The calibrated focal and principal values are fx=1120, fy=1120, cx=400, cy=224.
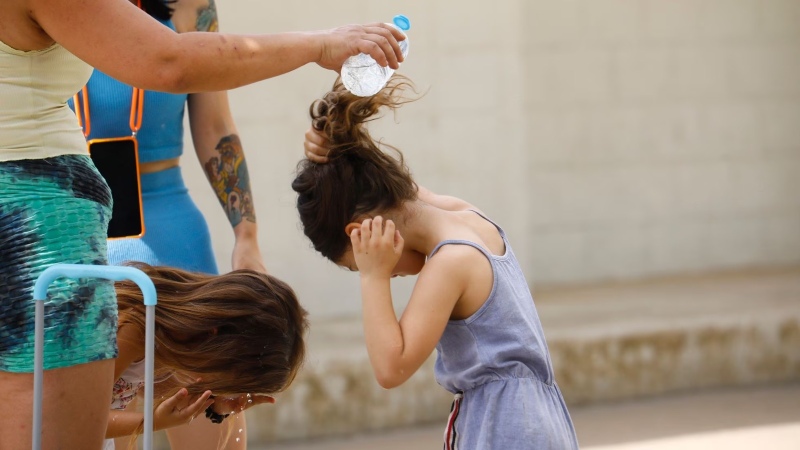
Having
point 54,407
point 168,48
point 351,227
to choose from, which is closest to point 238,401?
point 351,227

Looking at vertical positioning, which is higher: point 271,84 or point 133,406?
point 271,84

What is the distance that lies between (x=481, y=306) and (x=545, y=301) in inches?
145

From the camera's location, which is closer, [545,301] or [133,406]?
[133,406]

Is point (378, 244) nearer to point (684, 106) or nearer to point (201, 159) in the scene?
point (201, 159)

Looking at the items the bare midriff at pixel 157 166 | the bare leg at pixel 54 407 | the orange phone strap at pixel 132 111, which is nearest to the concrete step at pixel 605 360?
the bare midriff at pixel 157 166

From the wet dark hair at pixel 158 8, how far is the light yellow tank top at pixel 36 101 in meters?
0.79

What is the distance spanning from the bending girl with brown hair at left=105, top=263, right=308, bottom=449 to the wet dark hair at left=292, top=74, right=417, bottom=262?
0.59ft

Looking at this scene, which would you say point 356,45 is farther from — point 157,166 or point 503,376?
point 157,166

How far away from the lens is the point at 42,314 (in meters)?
1.54

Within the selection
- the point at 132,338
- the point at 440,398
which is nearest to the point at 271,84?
the point at 440,398

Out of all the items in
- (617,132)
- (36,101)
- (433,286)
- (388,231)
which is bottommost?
(433,286)

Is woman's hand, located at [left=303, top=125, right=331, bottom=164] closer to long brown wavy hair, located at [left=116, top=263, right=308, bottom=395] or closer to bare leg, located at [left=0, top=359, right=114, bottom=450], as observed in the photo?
long brown wavy hair, located at [left=116, top=263, right=308, bottom=395]

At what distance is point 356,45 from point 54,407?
2.32 ft

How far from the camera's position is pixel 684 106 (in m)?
6.48
